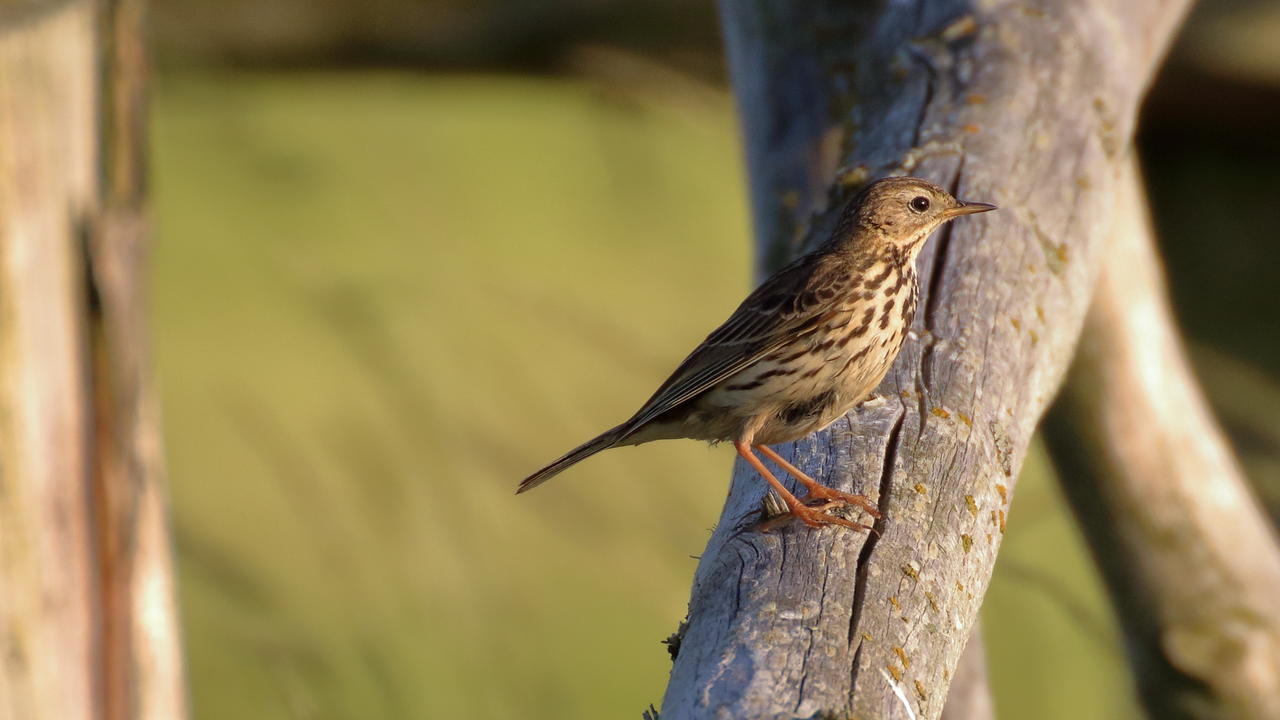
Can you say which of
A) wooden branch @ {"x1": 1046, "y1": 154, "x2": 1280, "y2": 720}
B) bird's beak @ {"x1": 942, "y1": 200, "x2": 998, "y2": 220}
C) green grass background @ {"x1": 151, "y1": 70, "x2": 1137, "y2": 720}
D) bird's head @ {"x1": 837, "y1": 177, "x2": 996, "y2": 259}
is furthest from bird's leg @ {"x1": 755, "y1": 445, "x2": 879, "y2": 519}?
green grass background @ {"x1": 151, "y1": 70, "x2": 1137, "y2": 720}

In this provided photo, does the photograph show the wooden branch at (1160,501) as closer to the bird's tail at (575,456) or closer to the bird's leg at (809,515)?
the bird's tail at (575,456)

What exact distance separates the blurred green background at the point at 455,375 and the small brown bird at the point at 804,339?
12.6ft

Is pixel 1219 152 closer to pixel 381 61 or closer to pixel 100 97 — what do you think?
pixel 381 61

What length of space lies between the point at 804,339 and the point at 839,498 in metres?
0.79

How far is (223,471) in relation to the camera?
784cm

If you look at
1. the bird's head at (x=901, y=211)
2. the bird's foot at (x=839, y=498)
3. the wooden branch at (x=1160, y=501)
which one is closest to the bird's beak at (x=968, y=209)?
the bird's head at (x=901, y=211)

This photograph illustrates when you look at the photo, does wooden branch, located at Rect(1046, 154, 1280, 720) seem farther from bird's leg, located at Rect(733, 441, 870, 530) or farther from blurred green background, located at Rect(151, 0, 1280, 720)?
bird's leg, located at Rect(733, 441, 870, 530)

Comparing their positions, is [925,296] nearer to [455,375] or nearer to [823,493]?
[823,493]

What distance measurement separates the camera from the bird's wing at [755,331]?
3693 mm

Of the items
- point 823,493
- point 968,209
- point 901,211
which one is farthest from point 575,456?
point 968,209

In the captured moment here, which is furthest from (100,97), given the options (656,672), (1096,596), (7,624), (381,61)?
(1096,596)

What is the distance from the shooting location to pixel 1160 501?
17.8ft

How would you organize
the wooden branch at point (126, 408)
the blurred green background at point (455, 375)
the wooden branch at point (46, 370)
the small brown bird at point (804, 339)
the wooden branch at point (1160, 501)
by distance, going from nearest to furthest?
the small brown bird at point (804, 339), the wooden branch at point (46, 370), the wooden branch at point (126, 408), the wooden branch at point (1160, 501), the blurred green background at point (455, 375)

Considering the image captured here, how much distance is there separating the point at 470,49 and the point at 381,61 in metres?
0.50
